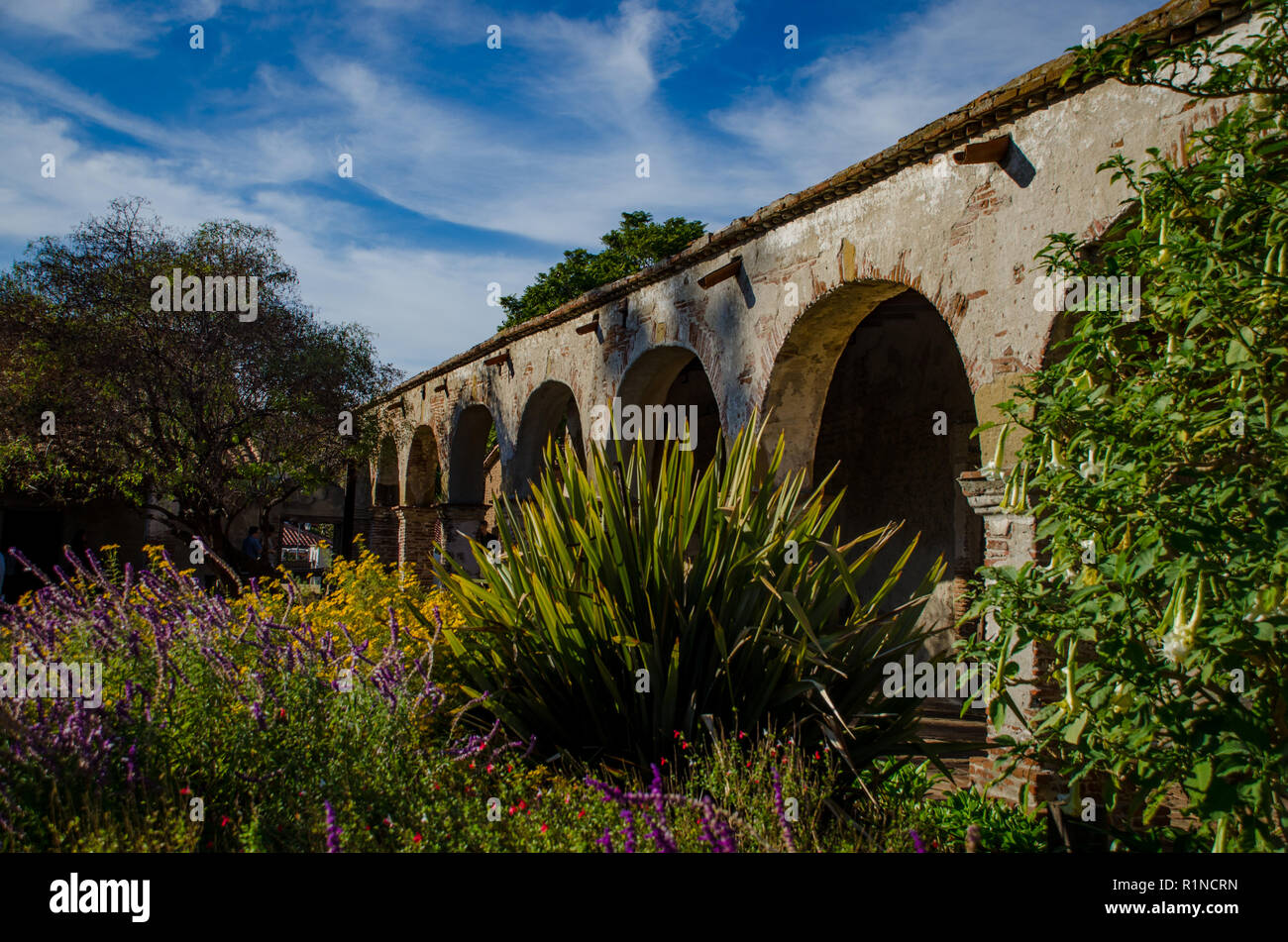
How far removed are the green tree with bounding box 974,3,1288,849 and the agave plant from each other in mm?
882

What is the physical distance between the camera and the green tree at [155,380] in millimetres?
10281

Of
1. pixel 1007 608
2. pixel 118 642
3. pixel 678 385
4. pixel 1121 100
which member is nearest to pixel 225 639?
pixel 118 642

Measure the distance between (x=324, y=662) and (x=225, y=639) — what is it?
413 millimetres

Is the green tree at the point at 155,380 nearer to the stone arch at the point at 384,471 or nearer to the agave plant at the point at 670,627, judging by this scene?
the stone arch at the point at 384,471

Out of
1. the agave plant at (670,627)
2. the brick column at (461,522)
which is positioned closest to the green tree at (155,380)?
the brick column at (461,522)

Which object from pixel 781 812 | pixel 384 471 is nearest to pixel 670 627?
pixel 781 812

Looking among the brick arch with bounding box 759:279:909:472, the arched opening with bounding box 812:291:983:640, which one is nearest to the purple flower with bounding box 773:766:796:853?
the brick arch with bounding box 759:279:909:472

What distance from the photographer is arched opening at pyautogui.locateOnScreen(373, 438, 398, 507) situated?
49.2 feet

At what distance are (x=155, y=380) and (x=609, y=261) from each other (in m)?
13.7

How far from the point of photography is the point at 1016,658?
4.83 meters

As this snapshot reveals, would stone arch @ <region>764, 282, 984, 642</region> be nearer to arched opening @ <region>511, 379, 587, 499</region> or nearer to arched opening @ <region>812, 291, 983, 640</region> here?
arched opening @ <region>812, 291, 983, 640</region>

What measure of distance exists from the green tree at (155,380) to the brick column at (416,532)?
10.9ft

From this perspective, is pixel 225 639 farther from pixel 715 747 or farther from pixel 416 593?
pixel 416 593
